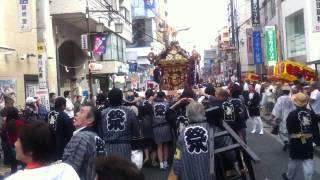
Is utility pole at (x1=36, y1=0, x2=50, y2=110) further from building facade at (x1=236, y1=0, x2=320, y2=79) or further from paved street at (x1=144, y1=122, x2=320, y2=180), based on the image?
building facade at (x1=236, y1=0, x2=320, y2=79)

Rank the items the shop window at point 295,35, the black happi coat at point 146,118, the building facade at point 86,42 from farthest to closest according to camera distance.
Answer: the shop window at point 295,35
the building facade at point 86,42
the black happi coat at point 146,118

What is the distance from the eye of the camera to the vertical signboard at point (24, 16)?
21.9 meters

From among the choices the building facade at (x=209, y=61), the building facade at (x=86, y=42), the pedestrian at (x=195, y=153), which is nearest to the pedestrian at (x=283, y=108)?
the pedestrian at (x=195, y=153)

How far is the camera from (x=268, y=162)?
1330cm

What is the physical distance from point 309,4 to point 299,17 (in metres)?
4.19

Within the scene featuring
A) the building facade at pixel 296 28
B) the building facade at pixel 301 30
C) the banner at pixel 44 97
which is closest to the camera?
the banner at pixel 44 97

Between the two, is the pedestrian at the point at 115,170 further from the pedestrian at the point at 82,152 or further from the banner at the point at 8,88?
the banner at the point at 8,88

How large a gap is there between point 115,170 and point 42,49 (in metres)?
19.5

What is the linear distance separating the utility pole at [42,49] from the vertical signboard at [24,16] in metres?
0.91

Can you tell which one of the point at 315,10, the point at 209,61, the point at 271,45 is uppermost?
the point at 209,61

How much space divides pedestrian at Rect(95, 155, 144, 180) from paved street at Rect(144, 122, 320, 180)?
27.3 ft

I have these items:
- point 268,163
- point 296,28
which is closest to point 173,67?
point 268,163

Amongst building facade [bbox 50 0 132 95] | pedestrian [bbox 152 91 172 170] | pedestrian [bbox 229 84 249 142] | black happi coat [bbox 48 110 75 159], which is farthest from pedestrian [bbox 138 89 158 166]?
building facade [bbox 50 0 132 95]

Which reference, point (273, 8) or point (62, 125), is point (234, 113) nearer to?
point (62, 125)
